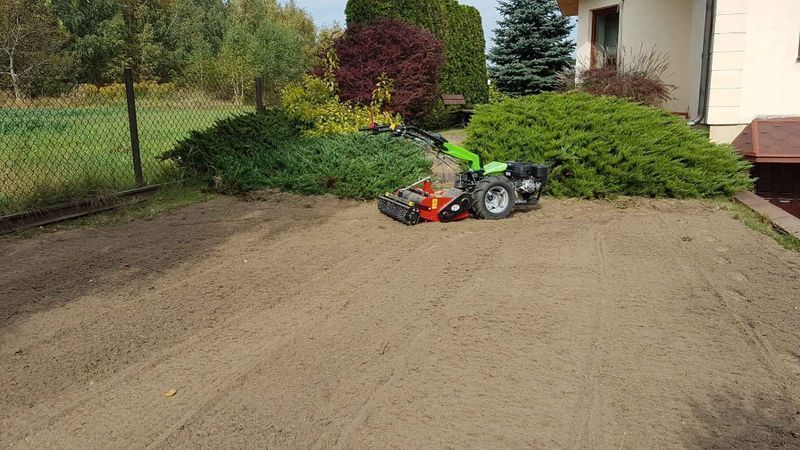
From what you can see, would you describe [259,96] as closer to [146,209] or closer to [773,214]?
[146,209]

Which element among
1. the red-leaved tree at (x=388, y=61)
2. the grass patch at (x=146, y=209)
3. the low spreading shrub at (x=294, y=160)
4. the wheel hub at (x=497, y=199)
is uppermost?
the red-leaved tree at (x=388, y=61)

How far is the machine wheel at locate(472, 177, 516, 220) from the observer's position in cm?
714

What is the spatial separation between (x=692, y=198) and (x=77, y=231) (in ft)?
24.1

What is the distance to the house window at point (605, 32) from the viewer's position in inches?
564

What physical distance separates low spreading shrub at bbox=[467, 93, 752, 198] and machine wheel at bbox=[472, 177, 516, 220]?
4.76ft

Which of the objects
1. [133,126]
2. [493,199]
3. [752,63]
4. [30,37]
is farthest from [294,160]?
[30,37]

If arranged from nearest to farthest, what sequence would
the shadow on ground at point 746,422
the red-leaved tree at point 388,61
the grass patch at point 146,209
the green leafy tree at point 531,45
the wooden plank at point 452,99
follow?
1. the shadow on ground at point 746,422
2. the grass patch at point 146,209
3. the red-leaved tree at point 388,61
4. the wooden plank at point 452,99
5. the green leafy tree at point 531,45

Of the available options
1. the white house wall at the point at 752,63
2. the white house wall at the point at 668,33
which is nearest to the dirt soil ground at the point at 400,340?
the white house wall at the point at 752,63

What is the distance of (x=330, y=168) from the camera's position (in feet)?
29.3

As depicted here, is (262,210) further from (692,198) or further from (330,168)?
(692,198)

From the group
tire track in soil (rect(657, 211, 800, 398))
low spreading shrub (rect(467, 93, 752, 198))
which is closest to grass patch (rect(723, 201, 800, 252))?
low spreading shrub (rect(467, 93, 752, 198))

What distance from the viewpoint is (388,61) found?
1409 cm

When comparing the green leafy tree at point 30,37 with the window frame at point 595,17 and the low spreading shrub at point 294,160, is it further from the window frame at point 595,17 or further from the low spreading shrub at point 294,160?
the window frame at point 595,17

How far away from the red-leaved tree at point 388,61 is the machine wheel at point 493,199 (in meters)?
6.70
